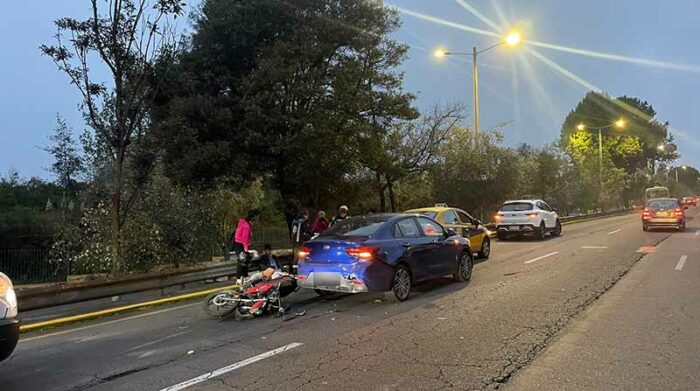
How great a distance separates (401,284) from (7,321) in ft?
19.5

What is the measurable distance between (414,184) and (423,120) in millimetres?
3153

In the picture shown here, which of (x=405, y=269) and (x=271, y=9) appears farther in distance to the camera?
(x=271, y=9)

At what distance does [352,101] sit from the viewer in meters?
18.6

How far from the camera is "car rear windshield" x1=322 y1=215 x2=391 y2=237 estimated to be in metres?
9.45

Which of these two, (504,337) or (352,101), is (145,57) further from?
(504,337)

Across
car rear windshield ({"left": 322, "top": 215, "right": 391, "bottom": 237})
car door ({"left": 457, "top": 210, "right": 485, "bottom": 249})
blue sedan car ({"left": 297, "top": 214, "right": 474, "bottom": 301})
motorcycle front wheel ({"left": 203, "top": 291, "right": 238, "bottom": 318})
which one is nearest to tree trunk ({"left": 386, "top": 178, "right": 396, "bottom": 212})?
car door ({"left": 457, "top": 210, "right": 485, "bottom": 249})

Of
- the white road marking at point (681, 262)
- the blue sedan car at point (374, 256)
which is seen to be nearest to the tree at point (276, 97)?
the blue sedan car at point (374, 256)

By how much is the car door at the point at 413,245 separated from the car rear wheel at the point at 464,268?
1378mm

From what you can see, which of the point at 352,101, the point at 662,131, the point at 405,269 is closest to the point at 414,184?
the point at 352,101

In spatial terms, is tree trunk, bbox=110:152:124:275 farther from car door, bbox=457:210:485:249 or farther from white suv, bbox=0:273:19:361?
car door, bbox=457:210:485:249

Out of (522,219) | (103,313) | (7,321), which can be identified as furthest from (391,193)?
(7,321)

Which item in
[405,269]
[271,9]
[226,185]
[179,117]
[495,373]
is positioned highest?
[271,9]

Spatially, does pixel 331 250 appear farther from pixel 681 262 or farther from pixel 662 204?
pixel 662 204

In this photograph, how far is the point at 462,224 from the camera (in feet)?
49.8
